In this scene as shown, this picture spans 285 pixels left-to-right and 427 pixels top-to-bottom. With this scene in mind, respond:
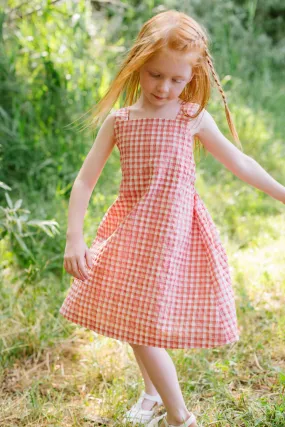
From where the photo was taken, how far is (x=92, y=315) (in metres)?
1.75

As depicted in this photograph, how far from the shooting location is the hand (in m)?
1.73

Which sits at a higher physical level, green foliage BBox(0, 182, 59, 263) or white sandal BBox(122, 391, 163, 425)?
green foliage BBox(0, 182, 59, 263)

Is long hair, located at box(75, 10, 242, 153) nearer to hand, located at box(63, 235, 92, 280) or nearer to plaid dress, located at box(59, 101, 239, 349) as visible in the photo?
plaid dress, located at box(59, 101, 239, 349)

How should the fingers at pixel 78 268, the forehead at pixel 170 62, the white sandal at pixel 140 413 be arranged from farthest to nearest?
the white sandal at pixel 140 413 → the fingers at pixel 78 268 → the forehead at pixel 170 62

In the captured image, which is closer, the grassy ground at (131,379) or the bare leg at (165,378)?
the bare leg at (165,378)

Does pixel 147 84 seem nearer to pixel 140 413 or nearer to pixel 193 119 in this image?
pixel 193 119

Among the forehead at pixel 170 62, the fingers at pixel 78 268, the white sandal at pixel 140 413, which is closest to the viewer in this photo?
the forehead at pixel 170 62

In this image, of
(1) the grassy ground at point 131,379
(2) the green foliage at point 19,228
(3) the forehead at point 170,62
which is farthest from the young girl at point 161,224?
(2) the green foliage at point 19,228

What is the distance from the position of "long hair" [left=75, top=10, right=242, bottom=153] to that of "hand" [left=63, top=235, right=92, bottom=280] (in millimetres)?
395

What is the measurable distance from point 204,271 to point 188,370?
613 mm

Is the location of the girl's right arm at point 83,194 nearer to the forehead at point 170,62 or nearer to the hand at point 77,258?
the hand at point 77,258

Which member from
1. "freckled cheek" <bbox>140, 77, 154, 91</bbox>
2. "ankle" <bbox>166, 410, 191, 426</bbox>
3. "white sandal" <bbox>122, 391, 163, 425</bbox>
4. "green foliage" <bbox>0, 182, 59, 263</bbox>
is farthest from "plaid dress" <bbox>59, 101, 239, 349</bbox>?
"green foliage" <bbox>0, 182, 59, 263</bbox>

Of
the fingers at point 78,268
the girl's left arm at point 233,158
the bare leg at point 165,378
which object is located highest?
the girl's left arm at point 233,158

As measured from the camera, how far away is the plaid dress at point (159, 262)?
1684mm
